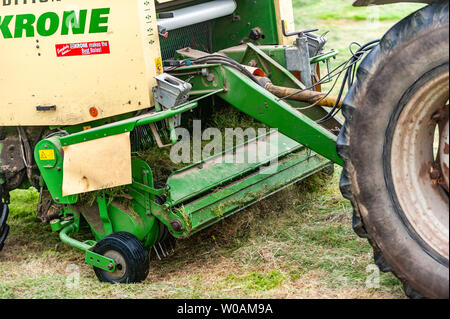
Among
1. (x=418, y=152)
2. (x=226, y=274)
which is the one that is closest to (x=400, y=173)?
(x=418, y=152)

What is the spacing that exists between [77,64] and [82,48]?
0.36 ft

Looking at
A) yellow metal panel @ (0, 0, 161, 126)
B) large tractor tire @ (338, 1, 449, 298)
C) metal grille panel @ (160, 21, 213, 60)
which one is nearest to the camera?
large tractor tire @ (338, 1, 449, 298)

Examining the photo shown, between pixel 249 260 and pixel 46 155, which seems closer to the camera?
pixel 249 260

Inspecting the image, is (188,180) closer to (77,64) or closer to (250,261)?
(250,261)

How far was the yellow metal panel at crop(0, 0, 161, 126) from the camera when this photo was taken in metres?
4.05

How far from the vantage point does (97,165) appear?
4035mm

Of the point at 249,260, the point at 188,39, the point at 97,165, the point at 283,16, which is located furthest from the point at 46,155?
the point at 283,16

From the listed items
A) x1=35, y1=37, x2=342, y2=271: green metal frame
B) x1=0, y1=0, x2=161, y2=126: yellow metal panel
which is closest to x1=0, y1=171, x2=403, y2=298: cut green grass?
x1=35, y1=37, x2=342, y2=271: green metal frame

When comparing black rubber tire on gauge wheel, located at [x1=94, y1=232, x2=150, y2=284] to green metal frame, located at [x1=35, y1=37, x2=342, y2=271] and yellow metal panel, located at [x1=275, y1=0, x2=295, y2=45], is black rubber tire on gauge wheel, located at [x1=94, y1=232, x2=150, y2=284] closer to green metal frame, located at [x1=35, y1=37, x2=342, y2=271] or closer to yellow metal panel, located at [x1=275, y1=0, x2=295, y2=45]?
green metal frame, located at [x1=35, y1=37, x2=342, y2=271]

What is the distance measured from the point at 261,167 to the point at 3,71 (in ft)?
5.96

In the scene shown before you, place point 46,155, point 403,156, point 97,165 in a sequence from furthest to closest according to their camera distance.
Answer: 1. point 46,155
2. point 97,165
3. point 403,156

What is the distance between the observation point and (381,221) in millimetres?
3107

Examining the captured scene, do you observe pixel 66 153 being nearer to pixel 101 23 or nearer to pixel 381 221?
pixel 101 23

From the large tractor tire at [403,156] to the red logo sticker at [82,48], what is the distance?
1.65m
